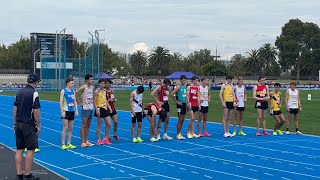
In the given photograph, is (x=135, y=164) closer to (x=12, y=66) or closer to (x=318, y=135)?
(x=318, y=135)

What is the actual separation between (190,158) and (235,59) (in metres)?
117

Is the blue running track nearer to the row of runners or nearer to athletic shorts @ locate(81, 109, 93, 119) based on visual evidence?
the row of runners

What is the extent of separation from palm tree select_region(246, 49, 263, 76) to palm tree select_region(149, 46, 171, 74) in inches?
752

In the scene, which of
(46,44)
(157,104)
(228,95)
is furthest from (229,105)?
(46,44)

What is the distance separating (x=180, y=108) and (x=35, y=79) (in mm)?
7079

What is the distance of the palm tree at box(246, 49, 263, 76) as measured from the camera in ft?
387

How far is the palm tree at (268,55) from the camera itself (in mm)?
117188

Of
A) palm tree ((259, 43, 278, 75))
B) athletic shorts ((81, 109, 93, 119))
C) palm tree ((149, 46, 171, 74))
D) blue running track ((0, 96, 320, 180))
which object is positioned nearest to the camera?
blue running track ((0, 96, 320, 180))

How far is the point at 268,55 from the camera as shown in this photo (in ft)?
389

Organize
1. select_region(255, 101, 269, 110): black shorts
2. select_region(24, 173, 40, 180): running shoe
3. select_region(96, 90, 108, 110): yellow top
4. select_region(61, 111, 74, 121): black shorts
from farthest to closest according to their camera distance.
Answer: select_region(255, 101, 269, 110): black shorts
select_region(96, 90, 108, 110): yellow top
select_region(61, 111, 74, 121): black shorts
select_region(24, 173, 40, 180): running shoe

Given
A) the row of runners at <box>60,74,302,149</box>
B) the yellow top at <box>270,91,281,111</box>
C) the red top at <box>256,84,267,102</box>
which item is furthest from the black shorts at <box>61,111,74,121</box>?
the yellow top at <box>270,91,281,111</box>

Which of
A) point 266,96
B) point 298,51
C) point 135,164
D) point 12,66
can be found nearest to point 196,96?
point 266,96

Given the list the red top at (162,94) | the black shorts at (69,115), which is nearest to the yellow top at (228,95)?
the red top at (162,94)

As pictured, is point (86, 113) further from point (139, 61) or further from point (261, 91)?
point (139, 61)
